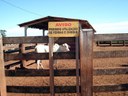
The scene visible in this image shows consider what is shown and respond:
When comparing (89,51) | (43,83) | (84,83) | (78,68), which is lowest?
(43,83)

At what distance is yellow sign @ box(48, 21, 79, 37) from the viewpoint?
14.2ft

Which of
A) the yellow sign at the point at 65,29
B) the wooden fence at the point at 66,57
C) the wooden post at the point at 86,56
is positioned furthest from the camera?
the wooden fence at the point at 66,57

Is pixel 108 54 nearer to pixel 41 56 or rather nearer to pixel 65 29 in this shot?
pixel 65 29

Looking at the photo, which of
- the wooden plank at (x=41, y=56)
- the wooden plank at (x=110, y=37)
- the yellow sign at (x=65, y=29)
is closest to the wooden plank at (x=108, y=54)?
the wooden plank at (x=110, y=37)

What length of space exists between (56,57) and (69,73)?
0.42 metres

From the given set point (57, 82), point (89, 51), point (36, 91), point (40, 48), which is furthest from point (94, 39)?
point (40, 48)

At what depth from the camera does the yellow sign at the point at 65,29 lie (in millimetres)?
4340

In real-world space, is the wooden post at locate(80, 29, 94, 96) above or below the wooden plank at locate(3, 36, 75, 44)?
below

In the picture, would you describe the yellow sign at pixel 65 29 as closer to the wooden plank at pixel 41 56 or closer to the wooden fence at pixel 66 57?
the wooden fence at pixel 66 57

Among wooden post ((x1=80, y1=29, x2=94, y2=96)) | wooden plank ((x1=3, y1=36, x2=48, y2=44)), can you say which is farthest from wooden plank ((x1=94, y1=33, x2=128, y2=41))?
wooden plank ((x1=3, y1=36, x2=48, y2=44))

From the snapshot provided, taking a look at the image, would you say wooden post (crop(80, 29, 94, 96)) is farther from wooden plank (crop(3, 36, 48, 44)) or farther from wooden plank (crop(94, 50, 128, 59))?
wooden plank (crop(3, 36, 48, 44))

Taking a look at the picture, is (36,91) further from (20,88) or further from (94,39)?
(94,39)

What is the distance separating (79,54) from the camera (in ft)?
14.9

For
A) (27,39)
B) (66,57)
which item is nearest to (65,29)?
(66,57)
